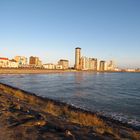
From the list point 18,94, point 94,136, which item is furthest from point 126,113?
point 18,94

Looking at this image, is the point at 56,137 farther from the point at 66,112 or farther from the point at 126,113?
the point at 126,113

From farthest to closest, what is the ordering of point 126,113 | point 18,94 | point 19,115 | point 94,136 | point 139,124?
point 18,94 → point 126,113 → point 139,124 → point 19,115 → point 94,136

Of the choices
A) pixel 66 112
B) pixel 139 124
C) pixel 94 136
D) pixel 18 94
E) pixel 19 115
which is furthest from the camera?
pixel 18 94

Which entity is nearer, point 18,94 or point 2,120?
point 2,120

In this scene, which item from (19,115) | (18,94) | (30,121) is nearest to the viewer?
(30,121)

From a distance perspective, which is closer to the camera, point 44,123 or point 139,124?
point 44,123

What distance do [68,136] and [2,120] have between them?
516 centimetres

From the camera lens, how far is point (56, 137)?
10219 millimetres

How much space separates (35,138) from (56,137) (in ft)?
3.49

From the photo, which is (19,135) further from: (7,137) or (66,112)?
(66,112)

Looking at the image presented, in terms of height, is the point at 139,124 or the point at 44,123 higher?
the point at 44,123

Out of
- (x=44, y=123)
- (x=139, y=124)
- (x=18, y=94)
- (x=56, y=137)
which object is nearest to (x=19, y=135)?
(x=56, y=137)

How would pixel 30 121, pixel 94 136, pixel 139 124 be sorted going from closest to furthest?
1. pixel 94 136
2. pixel 30 121
3. pixel 139 124

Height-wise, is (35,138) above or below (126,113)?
above
